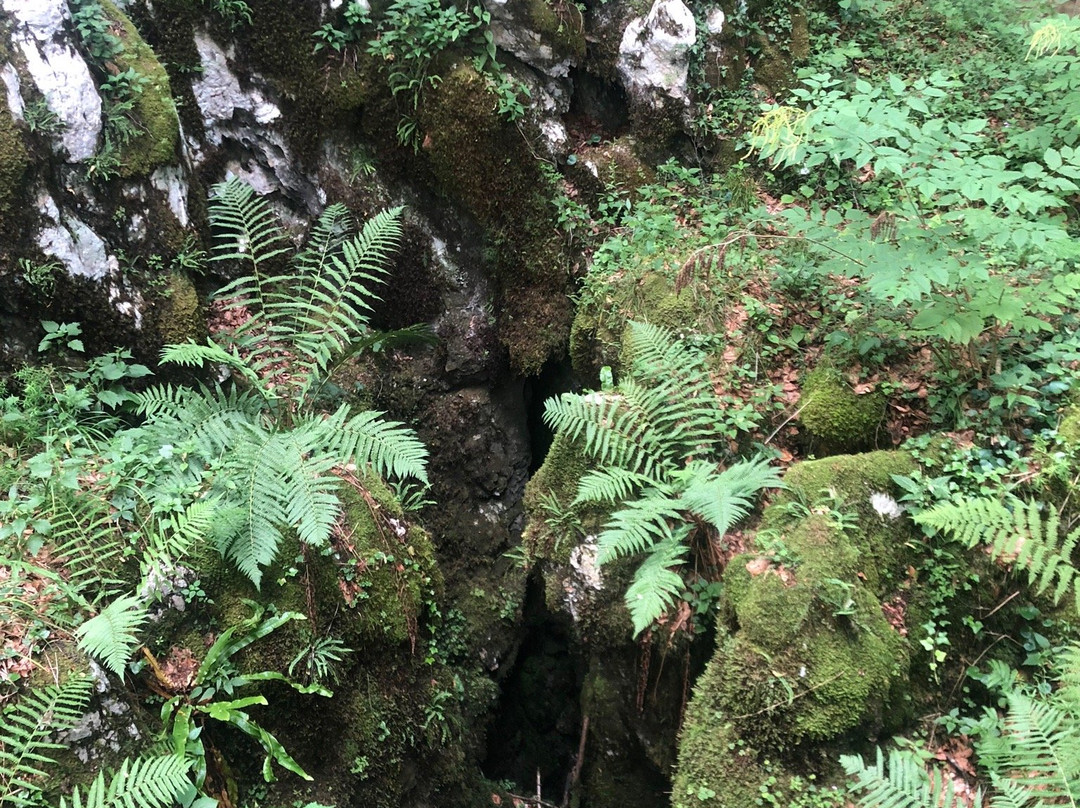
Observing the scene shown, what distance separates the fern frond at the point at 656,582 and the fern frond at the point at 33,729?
2385mm

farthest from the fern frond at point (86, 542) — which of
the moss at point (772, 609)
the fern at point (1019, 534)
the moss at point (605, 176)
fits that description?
the moss at point (605, 176)

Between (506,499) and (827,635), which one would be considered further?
(506,499)

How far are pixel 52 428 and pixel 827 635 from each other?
4.34 m

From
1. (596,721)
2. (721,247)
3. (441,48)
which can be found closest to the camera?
(596,721)

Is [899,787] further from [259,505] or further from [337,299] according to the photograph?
[337,299]

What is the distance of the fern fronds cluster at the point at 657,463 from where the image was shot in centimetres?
309

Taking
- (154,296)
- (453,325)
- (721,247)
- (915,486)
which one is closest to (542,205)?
(453,325)

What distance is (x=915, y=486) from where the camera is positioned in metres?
3.20

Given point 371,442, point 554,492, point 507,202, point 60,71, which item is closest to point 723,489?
point 554,492

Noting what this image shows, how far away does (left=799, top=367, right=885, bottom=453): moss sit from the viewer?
12.0 feet

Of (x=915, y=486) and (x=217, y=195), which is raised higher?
(x=217, y=195)

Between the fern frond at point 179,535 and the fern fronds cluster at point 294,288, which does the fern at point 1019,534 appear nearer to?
the fern fronds cluster at point 294,288

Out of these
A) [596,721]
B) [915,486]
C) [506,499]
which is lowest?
[596,721]

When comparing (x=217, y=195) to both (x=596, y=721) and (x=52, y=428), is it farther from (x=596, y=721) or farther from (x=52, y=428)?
(x=596, y=721)
